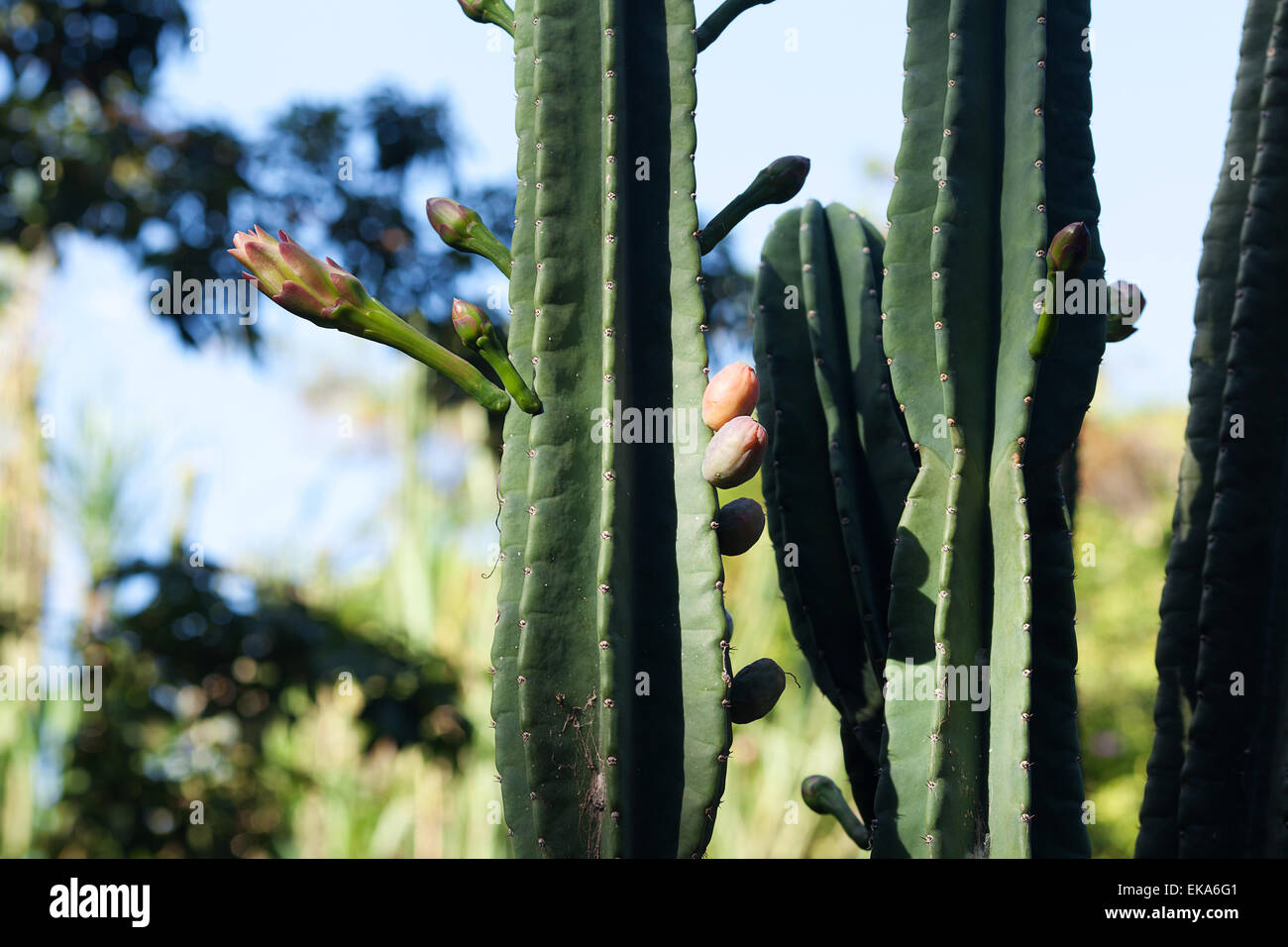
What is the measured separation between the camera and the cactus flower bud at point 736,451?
5.28ft

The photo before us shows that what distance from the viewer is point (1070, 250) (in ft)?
5.60

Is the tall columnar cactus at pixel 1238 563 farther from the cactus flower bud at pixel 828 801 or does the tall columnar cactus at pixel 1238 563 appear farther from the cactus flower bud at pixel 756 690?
the cactus flower bud at pixel 756 690

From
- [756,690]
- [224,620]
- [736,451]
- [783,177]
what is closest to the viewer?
[736,451]

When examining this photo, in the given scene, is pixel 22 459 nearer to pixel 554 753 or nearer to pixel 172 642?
pixel 172 642

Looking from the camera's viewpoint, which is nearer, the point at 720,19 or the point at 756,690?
the point at 756,690

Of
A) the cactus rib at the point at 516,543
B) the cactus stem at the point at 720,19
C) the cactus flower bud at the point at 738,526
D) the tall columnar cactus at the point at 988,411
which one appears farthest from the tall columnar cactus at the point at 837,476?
the cactus rib at the point at 516,543

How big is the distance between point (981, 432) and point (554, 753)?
0.91 meters

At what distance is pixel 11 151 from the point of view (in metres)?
4.32

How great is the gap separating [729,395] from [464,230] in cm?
59

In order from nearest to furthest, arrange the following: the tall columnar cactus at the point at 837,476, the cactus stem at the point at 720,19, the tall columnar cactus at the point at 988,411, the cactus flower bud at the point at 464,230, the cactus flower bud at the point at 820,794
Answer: the tall columnar cactus at the point at 988,411
the cactus flower bud at the point at 464,230
the cactus stem at the point at 720,19
the tall columnar cactus at the point at 837,476
the cactus flower bud at the point at 820,794

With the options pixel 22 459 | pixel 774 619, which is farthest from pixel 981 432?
pixel 22 459

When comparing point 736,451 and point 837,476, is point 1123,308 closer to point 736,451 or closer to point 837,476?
point 837,476

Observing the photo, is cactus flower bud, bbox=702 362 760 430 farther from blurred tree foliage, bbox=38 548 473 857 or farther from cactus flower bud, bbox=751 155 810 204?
blurred tree foliage, bbox=38 548 473 857

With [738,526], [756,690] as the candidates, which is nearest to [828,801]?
[756,690]
